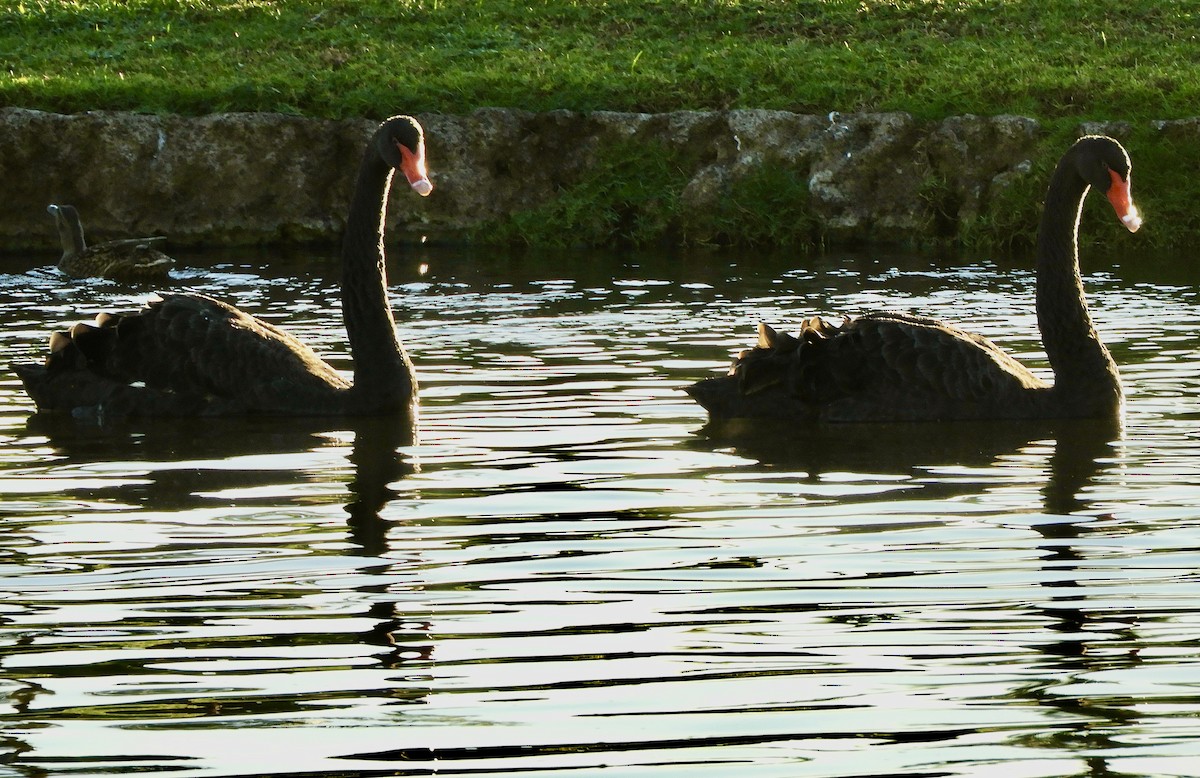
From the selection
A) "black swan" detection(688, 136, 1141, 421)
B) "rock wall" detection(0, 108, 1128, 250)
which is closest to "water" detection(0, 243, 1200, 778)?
"black swan" detection(688, 136, 1141, 421)

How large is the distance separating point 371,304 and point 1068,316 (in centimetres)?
314

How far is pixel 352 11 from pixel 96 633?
53.7ft

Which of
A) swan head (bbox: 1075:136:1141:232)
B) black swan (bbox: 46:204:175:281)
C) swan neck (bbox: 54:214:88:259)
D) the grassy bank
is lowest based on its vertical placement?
black swan (bbox: 46:204:175:281)

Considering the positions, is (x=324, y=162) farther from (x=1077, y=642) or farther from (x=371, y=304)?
(x=1077, y=642)

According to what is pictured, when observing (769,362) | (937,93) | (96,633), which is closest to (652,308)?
(769,362)

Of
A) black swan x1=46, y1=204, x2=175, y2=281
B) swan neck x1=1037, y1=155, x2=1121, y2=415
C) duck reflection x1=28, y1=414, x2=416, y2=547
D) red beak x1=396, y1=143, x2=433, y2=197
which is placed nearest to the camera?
duck reflection x1=28, y1=414, x2=416, y2=547

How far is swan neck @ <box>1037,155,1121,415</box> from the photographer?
325 inches

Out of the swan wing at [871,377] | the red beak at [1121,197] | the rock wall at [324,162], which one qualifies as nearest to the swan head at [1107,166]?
the red beak at [1121,197]

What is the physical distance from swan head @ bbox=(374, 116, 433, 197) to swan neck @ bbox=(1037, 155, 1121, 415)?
9.24ft

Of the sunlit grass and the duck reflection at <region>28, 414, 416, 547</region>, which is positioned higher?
the sunlit grass

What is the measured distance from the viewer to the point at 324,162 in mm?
15883

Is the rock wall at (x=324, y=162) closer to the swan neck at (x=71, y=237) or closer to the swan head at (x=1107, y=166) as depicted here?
the swan neck at (x=71, y=237)

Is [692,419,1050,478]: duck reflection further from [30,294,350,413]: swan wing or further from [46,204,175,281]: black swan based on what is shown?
[46,204,175,281]: black swan

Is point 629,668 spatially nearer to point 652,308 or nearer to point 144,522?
point 144,522
